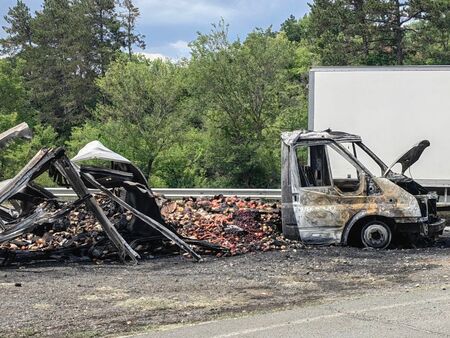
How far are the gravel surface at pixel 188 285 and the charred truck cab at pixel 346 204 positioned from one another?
37 cm

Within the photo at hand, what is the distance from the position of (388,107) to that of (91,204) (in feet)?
29.7

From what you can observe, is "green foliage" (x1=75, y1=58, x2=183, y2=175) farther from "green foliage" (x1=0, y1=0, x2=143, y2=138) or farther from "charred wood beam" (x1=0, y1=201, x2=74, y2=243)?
"charred wood beam" (x1=0, y1=201, x2=74, y2=243)

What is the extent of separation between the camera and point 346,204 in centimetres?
1062

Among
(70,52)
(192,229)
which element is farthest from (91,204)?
(70,52)

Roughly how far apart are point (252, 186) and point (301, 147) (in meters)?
28.7

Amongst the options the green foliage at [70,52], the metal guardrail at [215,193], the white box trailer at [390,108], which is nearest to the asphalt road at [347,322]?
the white box trailer at [390,108]

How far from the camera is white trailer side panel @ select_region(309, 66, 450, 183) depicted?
15492 mm

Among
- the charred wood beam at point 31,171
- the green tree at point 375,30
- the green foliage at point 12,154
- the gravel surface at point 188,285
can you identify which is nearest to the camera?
the gravel surface at point 188,285

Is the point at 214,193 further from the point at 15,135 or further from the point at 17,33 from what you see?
the point at 17,33

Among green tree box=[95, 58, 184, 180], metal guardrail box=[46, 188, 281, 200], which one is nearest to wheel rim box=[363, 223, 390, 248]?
metal guardrail box=[46, 188, 281, 200]

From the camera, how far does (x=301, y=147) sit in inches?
434

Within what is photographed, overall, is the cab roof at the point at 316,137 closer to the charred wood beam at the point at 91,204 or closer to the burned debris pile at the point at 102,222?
the burned debris pile at the point at 102,222

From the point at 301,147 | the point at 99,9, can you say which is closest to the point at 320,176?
the point at 301,147

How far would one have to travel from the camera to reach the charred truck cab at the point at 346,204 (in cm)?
1057
